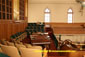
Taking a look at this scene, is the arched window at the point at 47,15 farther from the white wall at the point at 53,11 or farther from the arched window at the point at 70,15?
the arched window at the point at 70,15

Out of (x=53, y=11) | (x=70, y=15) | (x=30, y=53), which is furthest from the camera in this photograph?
(x=70, y=15)

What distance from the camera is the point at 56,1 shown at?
15.3 metres

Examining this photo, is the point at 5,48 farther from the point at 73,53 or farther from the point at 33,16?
the point at 33,16

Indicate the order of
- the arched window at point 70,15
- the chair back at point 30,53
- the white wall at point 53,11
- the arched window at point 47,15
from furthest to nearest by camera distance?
1. the arched window at point 70,15
2. the arched window at point 47,15
3. the white wall at point 53,11
4. the chair back at point 30,53

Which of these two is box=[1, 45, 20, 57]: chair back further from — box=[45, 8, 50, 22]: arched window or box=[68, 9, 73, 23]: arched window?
box=[68, 9, 73, 23]: arched window

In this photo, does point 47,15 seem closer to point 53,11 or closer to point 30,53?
point 53,11

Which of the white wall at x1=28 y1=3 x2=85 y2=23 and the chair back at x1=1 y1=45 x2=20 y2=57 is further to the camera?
the white wall at x1=28 y1=3 x2=85 y2=23

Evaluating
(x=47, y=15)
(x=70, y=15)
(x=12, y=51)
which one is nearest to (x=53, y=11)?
(x=47, y=15)

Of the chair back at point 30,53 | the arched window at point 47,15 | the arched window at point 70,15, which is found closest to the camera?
the chair back at point 30,53

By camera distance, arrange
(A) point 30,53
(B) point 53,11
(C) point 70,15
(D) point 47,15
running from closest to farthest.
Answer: (A) point 30,53 → (B) point 53,11 → (D) point 47,15 → (C) point 70,15

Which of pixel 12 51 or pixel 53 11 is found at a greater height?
pixel 53 11

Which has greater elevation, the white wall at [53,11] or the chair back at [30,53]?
the white wall at [53,11]

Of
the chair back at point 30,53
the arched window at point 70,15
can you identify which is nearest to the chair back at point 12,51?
the chair back at point 30,53

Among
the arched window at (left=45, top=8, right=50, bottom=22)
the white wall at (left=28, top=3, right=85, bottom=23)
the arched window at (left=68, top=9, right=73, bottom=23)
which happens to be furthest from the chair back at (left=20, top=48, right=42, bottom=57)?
the arched window at (left=68, top=9, right=73, bottom=23)
